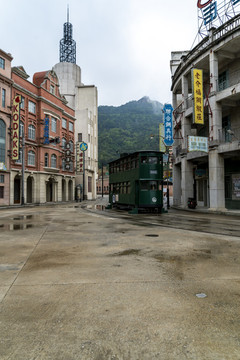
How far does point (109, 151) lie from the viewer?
271 ft

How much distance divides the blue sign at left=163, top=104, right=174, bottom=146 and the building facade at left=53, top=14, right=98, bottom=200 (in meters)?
26.5

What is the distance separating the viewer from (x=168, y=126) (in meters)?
28.7

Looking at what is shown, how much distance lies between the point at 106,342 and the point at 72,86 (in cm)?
6398

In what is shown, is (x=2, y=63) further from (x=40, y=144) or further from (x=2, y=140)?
(x=40, y=144)

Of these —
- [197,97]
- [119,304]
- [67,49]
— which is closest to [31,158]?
[197,97]

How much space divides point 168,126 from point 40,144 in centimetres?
1939

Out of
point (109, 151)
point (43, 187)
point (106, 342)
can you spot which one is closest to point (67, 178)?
point (43, 187)

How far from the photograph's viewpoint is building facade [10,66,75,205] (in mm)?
33938

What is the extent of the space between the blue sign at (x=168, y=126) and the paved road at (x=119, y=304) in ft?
75.5

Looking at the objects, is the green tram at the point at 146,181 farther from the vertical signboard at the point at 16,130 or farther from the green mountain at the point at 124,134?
the green mountain at the point at 124,134

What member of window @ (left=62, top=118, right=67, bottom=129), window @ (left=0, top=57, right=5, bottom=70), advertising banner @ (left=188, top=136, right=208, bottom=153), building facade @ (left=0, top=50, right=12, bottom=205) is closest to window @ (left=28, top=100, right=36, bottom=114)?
building facade @ (left=0, top=50, right=12, bottom=205)

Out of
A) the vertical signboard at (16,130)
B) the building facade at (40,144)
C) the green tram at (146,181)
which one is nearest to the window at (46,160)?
the building facade at (40,144)

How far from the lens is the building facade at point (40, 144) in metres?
33.9

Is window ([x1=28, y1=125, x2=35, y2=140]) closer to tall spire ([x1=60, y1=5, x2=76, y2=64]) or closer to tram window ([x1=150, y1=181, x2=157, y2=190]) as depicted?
tram window ([x1=150, y1=181, x2=157, y2=190])
